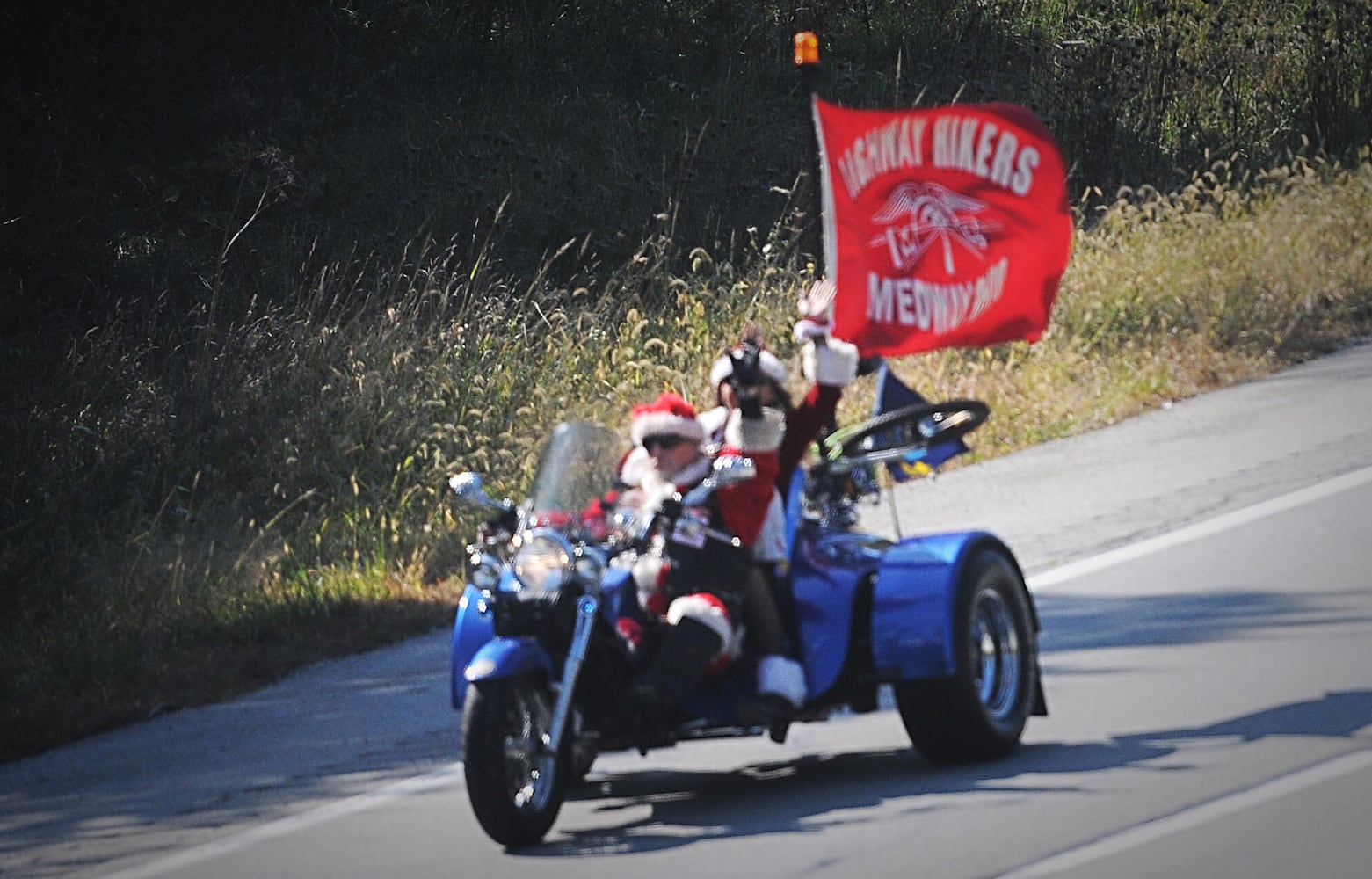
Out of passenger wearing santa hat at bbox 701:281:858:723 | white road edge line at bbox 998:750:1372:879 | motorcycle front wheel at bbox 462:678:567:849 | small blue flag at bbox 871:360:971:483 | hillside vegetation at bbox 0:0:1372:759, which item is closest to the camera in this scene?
white road edge line at bbox 998:750:1372:879

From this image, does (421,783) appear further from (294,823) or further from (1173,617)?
(1173,617)

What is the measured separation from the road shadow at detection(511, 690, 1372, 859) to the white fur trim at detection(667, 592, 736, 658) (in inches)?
22.0

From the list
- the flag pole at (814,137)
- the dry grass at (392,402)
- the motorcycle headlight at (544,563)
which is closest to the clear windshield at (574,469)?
the motorcycle headlight at (544,563)

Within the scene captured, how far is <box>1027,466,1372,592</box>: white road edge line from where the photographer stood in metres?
9.65

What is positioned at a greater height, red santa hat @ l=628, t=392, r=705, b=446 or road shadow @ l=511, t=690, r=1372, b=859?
red santa hat @ l=628, t=392, r=705, b=446

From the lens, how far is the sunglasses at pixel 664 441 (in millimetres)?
6984

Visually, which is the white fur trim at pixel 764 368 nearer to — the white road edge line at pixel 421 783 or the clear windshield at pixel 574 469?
the clear windshield at pixel 574 469

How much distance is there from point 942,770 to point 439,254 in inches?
536

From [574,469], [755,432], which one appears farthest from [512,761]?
[755,432]

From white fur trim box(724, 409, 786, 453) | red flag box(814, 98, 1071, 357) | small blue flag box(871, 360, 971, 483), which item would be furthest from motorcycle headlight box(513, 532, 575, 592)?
red flag box(814, 98, 1071, 357)

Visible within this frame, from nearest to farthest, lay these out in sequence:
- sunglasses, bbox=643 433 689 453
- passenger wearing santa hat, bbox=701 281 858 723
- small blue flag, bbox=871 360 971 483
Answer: passenger wearing santa hat, bbox=701 281 858 723 < sunglasses, bbox=643 433 689 453 < small blue flag, bbox=871 360 971 483

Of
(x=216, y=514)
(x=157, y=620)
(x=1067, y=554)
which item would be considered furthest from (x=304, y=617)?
(x=1067, y=554)

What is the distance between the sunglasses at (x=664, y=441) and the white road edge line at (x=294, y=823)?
1.50m

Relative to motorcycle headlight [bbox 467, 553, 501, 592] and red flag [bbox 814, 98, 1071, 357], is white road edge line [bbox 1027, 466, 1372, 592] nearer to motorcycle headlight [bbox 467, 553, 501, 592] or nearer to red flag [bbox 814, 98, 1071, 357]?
red flag [bbox 814, 98, 1071, 357]
